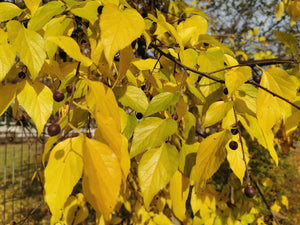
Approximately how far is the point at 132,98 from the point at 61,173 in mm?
270

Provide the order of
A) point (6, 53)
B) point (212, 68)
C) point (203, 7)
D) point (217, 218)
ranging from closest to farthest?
1. point (6, 53)
2. point (212, 68)
3. point (217, 218)
4. point (203, 7)

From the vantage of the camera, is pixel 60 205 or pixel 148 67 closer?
pixel 60 205

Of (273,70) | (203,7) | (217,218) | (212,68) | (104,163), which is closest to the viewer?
(104,163)

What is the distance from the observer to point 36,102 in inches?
22.1

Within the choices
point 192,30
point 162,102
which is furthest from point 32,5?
point 192,30

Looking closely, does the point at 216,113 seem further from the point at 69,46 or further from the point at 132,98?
the point at 69,46

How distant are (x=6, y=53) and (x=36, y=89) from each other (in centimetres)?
11

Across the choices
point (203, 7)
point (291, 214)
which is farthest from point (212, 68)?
point (291, 214)

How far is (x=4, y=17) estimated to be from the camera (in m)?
0.57

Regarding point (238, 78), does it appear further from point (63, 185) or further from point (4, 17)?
point (4, 17)

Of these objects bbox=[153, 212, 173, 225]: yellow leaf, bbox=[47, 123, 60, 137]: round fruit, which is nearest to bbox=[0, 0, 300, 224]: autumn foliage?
bbox=[47, 123, 60, 137]: round fruit

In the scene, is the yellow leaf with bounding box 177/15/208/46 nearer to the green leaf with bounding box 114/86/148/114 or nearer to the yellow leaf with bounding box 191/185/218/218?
the green leaf with bounding box 114/86/148/114

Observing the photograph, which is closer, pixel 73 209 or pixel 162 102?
pixel 162 102

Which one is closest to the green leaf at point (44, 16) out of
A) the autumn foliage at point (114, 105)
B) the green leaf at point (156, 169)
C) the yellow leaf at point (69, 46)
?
the autumn foliage at point (114, 105)
